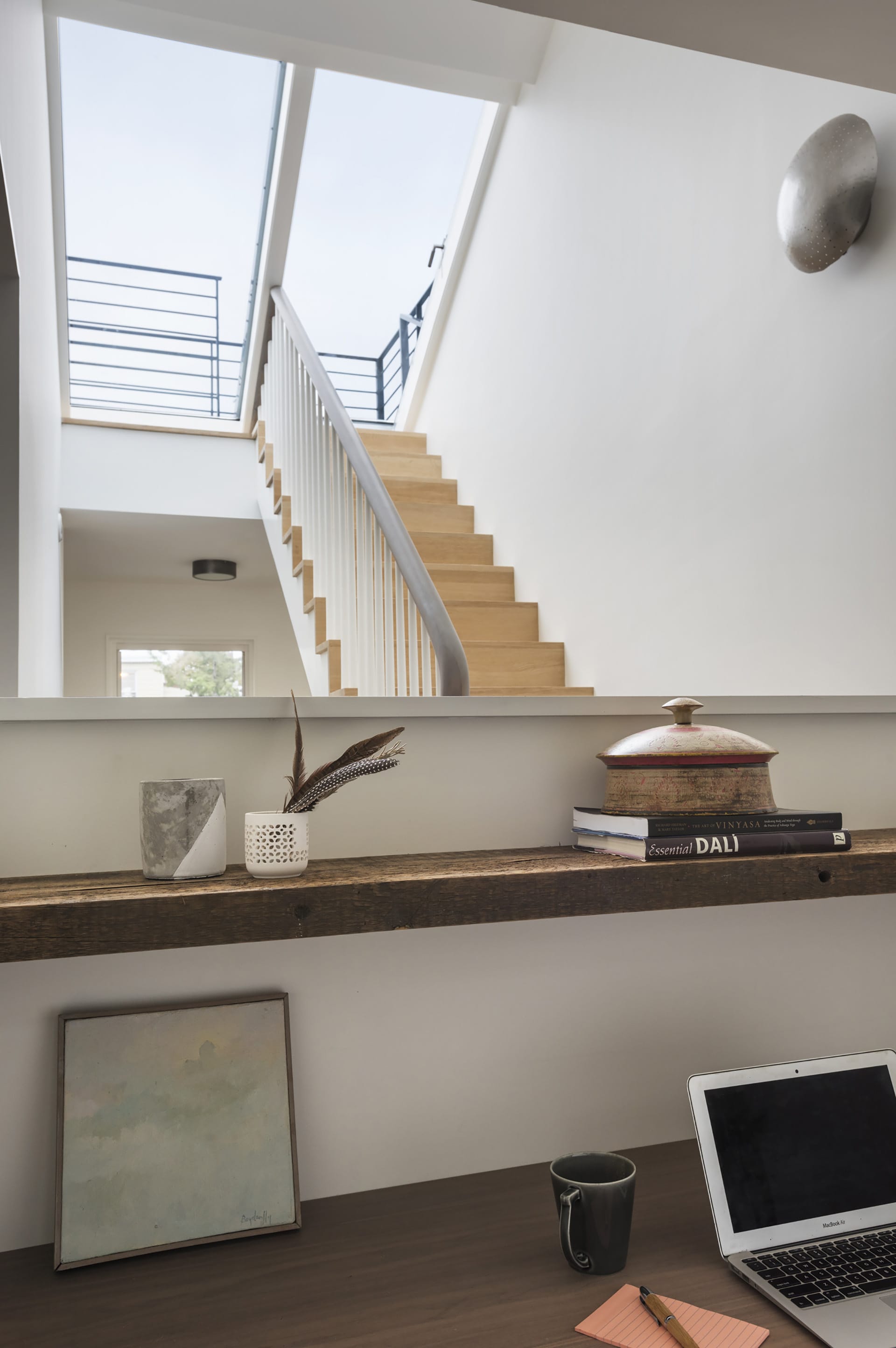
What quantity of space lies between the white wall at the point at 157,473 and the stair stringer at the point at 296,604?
190mm

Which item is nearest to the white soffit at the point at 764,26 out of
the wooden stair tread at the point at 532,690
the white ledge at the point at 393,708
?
the white ledge at the point at 393,708

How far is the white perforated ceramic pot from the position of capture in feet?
3.42

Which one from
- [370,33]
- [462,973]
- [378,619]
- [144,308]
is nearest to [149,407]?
[144,308]

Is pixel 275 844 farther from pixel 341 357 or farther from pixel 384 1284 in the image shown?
pixel 341 357

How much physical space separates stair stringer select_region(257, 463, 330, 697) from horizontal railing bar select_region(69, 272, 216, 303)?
100cm

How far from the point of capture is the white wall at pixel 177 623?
18.6ft

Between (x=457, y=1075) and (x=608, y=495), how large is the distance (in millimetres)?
2033

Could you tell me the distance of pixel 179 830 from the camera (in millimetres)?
1036

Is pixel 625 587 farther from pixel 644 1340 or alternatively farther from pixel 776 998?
pixel 644 1340

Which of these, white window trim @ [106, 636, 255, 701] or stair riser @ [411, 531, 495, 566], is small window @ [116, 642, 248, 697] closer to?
white window trim @ [106, 636, 255, 701]

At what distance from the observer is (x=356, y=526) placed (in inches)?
101

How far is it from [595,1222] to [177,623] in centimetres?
524

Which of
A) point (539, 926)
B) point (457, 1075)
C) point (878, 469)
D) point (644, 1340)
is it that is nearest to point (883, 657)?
point (878, 469)

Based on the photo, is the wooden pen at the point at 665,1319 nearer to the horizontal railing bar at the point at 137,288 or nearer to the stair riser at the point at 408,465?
the stair riser at the point at 408,465
